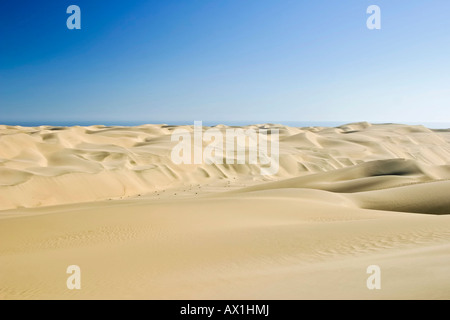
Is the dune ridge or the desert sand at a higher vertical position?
the dune ridge

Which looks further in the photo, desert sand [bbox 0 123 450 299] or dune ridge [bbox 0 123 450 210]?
dune ridge [bbox 0 123 450 210]

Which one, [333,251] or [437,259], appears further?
→ [333,251]

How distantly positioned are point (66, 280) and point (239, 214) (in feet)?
19.4

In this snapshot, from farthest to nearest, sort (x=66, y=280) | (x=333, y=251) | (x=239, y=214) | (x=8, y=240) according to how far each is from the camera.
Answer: (x=239, y=214) → (x=8, y=240) → (x=333, y=251) → (x=66, y=280)

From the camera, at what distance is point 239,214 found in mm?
10484

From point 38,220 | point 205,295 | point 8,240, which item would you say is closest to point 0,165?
point 38,220

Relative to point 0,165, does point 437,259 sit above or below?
below

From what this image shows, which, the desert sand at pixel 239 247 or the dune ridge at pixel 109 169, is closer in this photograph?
the desert sand at pixel 239 247

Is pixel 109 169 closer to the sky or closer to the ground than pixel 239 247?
closer to the sky

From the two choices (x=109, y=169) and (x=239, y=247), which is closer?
(x=239, y=247)

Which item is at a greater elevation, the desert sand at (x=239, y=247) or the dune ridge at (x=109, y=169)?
the dune ridge at (x=109, y=169)
